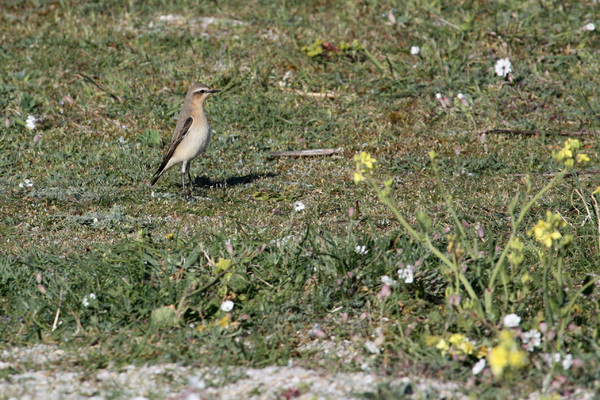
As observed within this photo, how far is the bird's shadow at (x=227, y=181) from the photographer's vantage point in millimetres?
8547

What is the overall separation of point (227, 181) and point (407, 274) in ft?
12.8

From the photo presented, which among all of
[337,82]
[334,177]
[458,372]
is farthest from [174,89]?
[458,372]

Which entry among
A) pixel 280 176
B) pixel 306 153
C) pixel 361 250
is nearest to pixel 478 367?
pixel 361 250

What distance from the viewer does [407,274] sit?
17.1 ft

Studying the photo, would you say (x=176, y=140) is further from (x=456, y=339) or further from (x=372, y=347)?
(x=456, y=339)

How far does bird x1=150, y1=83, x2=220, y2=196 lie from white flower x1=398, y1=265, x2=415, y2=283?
3.57 meters

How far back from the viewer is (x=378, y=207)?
7.56 metres

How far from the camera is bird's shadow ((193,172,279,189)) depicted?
28.0ft

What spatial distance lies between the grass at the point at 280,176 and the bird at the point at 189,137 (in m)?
0.36

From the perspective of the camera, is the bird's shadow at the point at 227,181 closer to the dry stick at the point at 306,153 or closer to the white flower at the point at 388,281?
the dry stick at the point at 306,153

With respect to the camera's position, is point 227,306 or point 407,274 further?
point 407,274

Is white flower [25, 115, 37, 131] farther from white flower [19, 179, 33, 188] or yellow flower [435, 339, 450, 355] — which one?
yellow flower [435, 339, 450, 355]

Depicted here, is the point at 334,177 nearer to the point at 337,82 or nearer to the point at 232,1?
the point at 337,82

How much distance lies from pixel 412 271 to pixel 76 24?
350 inches
